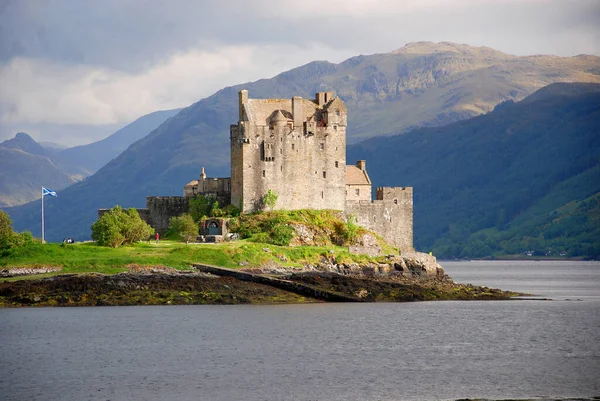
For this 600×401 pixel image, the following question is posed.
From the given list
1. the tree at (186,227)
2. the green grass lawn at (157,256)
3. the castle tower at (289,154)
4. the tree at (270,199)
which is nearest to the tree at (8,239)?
the green grass lawn at (157,256)

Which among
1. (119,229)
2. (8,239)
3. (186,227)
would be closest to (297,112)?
(186,227)

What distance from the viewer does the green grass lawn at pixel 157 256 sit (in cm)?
8406

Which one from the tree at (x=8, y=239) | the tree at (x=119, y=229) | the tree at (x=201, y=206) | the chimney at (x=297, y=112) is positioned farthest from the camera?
the chimney at (x=297, y=112)

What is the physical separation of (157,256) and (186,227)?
9.71 m

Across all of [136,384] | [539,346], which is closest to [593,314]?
[539,346]

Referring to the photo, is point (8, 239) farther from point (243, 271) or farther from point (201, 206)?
point (243, 271)

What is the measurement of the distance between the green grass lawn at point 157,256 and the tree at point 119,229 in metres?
0.84

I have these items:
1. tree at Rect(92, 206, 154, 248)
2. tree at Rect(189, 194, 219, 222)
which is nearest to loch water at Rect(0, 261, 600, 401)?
tree at Rect(92, 206, 154, 248)

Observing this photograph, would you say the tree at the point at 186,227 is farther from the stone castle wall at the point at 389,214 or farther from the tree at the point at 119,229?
the stone castle wall at the point at 389,214

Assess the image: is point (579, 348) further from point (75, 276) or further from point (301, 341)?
point (75, 276)

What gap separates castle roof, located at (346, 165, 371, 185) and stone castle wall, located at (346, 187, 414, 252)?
1771 millimetres

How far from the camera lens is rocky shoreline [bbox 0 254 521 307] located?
77562 mm

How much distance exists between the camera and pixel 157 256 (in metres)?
86.7

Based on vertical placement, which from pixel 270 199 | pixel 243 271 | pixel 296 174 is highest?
pixel 296 174
